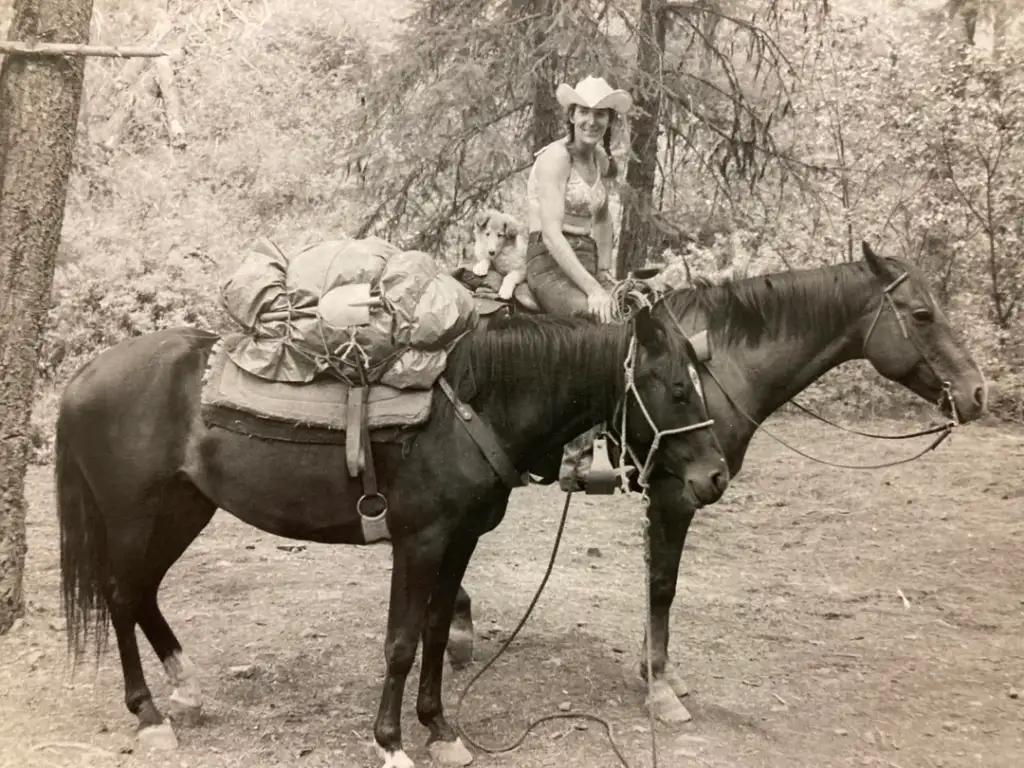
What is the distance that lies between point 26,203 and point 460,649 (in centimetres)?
316

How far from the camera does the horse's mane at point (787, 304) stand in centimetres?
376

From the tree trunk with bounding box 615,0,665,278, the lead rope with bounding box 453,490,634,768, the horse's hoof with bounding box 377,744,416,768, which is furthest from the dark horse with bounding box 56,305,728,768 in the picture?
the tree trunk with bounding box 615,0,665,278

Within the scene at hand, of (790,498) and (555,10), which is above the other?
(555,10)

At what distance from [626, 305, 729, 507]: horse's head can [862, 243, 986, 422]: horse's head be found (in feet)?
3.50

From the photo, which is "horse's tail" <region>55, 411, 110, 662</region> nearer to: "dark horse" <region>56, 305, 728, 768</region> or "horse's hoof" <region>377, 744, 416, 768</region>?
"dark horse" <region>56, 305, 728, 768</region>

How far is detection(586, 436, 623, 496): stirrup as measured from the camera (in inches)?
138

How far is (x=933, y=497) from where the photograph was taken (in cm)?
709

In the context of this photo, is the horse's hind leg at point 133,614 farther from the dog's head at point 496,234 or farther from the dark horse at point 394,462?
the dog's head at point 496,234

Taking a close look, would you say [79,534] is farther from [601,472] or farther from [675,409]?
[675,409]

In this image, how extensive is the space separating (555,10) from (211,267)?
4.19 m

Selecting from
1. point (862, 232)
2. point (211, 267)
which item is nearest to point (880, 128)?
point (862, 232)

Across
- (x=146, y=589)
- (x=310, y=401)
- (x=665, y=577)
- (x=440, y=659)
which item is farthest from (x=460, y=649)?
(x=310, y=401)

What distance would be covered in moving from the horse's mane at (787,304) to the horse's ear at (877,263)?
8 centimetres

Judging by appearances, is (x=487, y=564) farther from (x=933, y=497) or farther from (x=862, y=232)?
(x=862, y=232)
